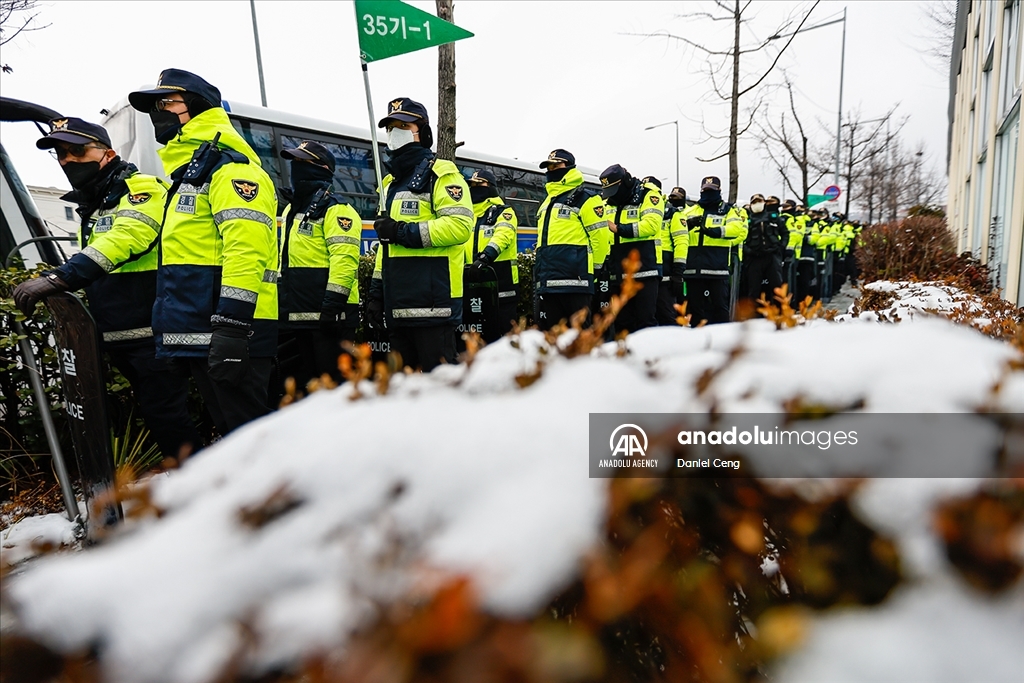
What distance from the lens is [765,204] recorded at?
954 centimetres

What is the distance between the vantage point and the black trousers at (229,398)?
3062mm

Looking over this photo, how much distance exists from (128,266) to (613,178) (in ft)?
15.5

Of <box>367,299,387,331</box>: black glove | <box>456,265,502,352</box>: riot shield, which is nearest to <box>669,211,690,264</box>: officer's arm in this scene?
<box>456,265,502,352</box>: riot shield

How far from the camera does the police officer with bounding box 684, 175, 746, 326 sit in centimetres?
827

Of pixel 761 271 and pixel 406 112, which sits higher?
pixel 406 112

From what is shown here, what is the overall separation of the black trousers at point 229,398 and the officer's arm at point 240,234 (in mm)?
394

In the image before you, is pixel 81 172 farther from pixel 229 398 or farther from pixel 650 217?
pixel 650 217

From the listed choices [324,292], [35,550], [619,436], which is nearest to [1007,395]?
[619,436]

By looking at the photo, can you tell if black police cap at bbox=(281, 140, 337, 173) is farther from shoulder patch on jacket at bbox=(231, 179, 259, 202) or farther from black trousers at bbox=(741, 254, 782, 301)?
black trousers at bbox=(741, 254, 782, 301)

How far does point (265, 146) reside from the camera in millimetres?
7762

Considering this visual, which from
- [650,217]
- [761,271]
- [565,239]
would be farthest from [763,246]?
[565,239]

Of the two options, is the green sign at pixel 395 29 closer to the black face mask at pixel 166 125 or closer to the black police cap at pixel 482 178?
the black police cap at pixel 482 178

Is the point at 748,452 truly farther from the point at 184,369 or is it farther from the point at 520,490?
the point at 184,369

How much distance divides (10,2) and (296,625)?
6690 mm
